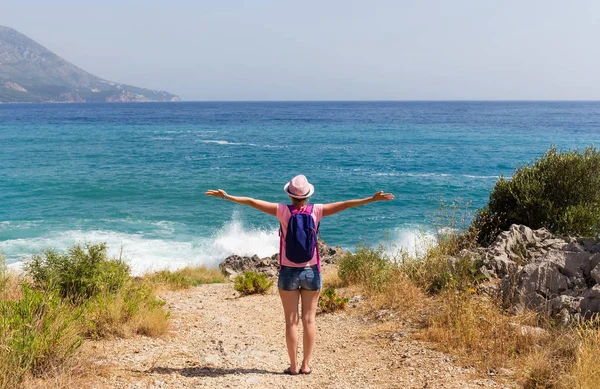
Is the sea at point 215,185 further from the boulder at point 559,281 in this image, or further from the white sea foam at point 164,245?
the boulder at point 559,281

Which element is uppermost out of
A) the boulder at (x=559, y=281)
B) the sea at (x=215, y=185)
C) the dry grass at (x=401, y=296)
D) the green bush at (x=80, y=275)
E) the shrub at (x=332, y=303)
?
the boulder at (x=559, y=281)

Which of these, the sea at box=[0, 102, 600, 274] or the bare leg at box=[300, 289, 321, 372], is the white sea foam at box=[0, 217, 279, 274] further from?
the bare leg at box=[300, 289, 321, 372]

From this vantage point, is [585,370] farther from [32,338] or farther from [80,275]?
[80,275]

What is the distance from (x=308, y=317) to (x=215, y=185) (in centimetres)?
3164

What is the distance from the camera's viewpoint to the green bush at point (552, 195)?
12.3 meters

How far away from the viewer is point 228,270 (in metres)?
17.7

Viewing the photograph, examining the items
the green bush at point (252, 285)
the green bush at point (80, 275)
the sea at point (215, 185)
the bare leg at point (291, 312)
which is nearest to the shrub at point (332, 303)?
the sea at point (215, 185)

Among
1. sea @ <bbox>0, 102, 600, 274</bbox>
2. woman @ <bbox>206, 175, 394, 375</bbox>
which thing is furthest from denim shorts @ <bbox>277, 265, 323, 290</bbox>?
sea @ <bbox>0, 102, 600, 274</bbox>

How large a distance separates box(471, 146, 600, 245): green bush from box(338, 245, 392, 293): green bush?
2.99 meters

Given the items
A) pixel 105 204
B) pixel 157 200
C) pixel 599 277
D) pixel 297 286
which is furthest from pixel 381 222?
pixel 297 286

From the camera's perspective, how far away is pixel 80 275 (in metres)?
8.88

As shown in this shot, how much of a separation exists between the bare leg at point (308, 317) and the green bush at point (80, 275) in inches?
160

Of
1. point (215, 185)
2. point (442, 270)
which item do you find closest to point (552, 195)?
point (442, 270)

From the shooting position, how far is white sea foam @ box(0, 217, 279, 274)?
70.0ft
